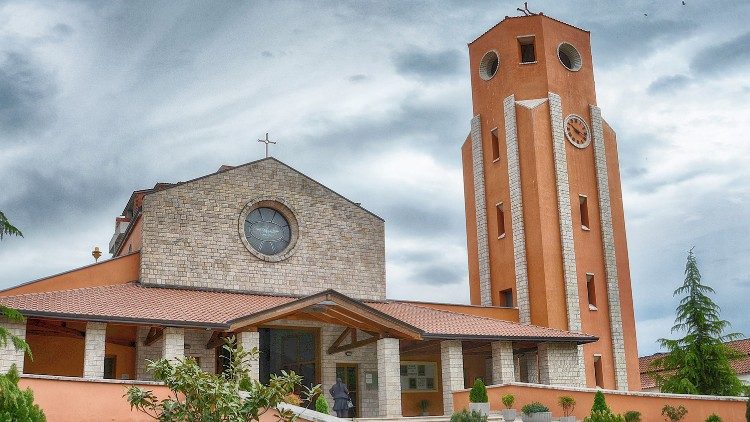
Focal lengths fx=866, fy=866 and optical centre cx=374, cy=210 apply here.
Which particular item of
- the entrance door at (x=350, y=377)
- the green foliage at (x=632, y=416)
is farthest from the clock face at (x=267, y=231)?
the green foliage at (x=632, y=416)

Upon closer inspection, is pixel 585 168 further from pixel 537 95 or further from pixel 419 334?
pixel 419 334

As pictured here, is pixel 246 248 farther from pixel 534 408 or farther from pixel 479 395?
pixel 534 408

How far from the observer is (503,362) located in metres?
26.3

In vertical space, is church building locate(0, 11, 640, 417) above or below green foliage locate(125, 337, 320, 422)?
above

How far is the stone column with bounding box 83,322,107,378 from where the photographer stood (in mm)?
21344

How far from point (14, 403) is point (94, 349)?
9.31m

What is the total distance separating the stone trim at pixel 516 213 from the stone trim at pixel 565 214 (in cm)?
140

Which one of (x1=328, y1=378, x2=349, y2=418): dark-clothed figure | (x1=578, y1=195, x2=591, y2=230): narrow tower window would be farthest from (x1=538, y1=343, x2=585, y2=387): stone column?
(x1=328, y1=378, x2=349, y2=418): dark-clothed figure

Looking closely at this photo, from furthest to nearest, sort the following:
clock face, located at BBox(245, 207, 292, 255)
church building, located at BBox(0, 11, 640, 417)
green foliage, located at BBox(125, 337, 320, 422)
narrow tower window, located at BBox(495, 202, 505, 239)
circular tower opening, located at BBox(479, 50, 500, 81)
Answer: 1. circular tower opening, located at BBox(479, 50, 500, 81)
2. narrow tower window, located at BBox(495, 202, 505, 239)
3. clock face, located at BBox(245, 207, 292, 255)
4. church building, located at BBox(0, 11, 640, 417)
5. green foliage, located at BBox(125, 337, 320, 422)

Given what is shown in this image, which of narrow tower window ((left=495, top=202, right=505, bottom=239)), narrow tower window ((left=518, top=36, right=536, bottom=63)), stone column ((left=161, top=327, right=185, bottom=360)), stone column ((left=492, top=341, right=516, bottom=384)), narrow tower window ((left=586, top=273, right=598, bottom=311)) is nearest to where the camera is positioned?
stone column ((left=161, top=327, right=185, bottom=360))

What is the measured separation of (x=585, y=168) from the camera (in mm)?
33375

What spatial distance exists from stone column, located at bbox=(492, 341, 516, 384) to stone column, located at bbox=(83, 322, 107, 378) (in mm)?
11546

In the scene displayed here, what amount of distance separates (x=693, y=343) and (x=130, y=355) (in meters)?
18.5

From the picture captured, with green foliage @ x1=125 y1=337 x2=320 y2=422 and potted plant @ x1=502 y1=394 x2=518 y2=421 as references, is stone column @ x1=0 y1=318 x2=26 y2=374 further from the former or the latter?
potted plant @ x1=502 y1=394 x2=518 y2=421
